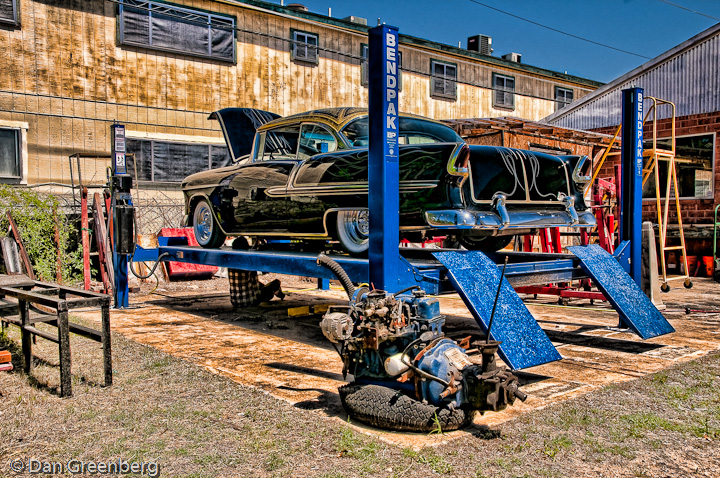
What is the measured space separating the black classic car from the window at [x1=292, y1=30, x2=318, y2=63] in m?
7.34

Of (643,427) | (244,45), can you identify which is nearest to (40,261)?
(244,45)

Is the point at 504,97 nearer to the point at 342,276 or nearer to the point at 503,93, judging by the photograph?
the point at 503,93

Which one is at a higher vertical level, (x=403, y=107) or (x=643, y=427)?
(x=403, y=107)

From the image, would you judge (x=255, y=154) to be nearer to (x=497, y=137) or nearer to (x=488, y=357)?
(x=488, y=357)

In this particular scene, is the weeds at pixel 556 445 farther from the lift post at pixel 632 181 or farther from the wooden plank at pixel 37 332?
the lift post at pixel 632 181

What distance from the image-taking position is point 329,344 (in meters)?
6.54

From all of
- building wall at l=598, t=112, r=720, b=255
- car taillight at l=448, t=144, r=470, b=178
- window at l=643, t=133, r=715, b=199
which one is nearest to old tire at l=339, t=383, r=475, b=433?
car taillight at l=448, t=144, r=470, b=178

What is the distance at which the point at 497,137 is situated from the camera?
14.4 metres

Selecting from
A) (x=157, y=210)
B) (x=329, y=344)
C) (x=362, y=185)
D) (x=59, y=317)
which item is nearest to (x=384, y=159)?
(x=362, y=185)

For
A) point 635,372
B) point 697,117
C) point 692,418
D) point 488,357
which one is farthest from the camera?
point 697,117

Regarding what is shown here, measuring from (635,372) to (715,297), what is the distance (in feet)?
19.8

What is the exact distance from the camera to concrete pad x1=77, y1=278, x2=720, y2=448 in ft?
15.1

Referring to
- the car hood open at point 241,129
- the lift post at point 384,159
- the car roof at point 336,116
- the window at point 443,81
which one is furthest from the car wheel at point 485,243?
the window at point 443,81

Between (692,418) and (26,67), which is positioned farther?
(26,67)
